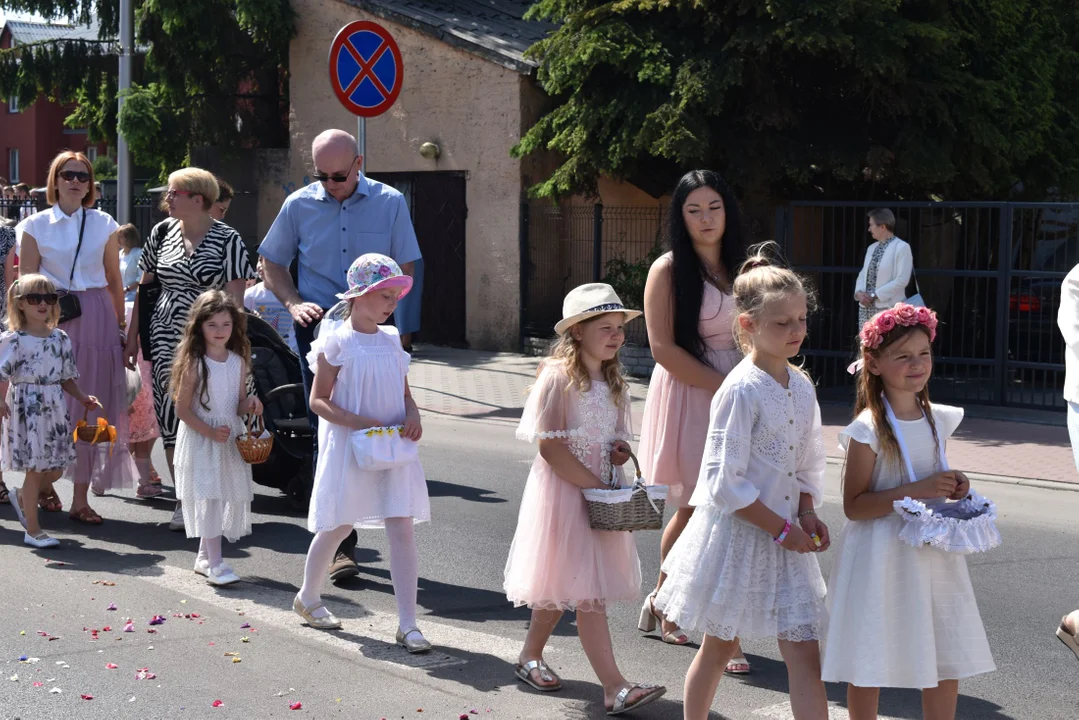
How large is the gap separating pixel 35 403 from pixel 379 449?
2.79 meters

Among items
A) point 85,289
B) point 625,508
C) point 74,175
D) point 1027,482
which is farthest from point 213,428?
point 1027,482

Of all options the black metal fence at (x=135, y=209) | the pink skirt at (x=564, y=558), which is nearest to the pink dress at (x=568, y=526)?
the pink skirt at (x=564, y=558)

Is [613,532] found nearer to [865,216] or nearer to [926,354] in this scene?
[926,354]

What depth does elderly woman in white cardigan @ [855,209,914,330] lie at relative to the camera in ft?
41.9

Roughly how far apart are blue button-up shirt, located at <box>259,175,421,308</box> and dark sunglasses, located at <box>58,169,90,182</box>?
76.5 inches

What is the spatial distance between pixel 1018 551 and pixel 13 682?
202 inches

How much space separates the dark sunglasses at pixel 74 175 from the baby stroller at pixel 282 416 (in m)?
1.23

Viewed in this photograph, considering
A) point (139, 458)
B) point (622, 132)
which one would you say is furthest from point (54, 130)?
point (139, 458)

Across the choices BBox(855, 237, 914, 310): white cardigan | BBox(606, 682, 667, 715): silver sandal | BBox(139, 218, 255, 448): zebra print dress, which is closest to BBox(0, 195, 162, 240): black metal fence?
BBox(855, 237, 914, 310): white cardigan

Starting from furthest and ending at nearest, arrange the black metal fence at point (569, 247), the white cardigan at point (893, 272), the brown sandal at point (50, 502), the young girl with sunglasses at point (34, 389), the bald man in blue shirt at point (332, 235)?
the black metal fence at point (569, 247) → the white cardigan at point (893, 272) → the brown sandal at point (50, 502) → the young girl with sunglasses at point (34, 389) → the bald man in blue shirt at point (332, 235)

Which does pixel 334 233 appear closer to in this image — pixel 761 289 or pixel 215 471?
pixel 215 471

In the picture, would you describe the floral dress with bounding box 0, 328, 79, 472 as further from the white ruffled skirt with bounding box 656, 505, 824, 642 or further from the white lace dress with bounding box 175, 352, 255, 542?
the white ruffled skirt with bounding box 656, 505, 824, 642

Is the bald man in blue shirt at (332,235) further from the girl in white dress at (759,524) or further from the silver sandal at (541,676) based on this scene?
the girl in white dress at (759,524)

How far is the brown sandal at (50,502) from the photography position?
27.5 ft
